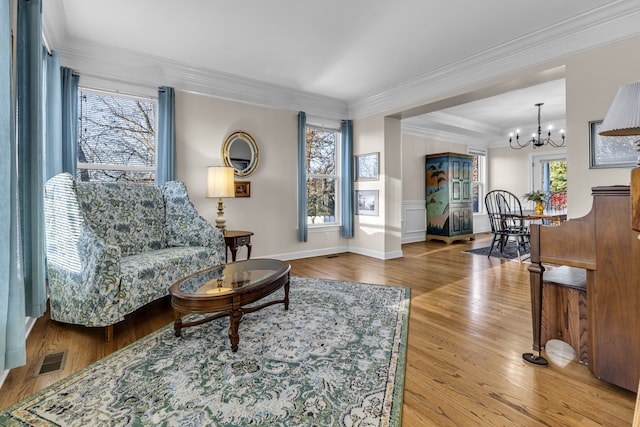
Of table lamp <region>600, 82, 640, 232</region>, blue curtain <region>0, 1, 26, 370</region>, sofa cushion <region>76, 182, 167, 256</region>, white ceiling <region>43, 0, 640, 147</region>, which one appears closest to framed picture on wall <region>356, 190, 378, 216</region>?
white ceiling <region>43, 0, 640, 147</region>

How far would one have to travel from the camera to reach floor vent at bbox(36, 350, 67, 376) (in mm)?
1817

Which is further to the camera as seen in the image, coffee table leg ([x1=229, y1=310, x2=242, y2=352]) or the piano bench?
coffee table leg ([x1=229, y1=310, x2=242, y2=352])

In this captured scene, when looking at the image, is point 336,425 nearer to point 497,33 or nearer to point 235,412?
point 235,412

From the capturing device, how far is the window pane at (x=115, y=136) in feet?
11.3

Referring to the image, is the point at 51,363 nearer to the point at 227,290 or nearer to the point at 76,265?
the point at 76,265

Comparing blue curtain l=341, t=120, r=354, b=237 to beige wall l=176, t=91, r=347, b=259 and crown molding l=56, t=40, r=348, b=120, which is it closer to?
beige wall l=176, t=91, r=347, b=259

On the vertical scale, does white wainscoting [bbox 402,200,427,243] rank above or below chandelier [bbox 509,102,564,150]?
below

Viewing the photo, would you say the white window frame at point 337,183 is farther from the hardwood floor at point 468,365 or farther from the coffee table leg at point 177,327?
the coffee table leg at point 177,327

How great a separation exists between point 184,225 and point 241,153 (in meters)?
1.60

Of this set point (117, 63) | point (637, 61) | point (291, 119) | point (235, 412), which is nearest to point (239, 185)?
point (291, 119)

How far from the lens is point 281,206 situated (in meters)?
4.93

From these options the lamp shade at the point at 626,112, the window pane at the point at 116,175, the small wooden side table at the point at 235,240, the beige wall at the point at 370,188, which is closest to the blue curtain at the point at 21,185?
the window pane at the point at 116,175

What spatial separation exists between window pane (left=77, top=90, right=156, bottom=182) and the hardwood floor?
1.64 metres

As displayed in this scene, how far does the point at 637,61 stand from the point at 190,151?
4628 mm
